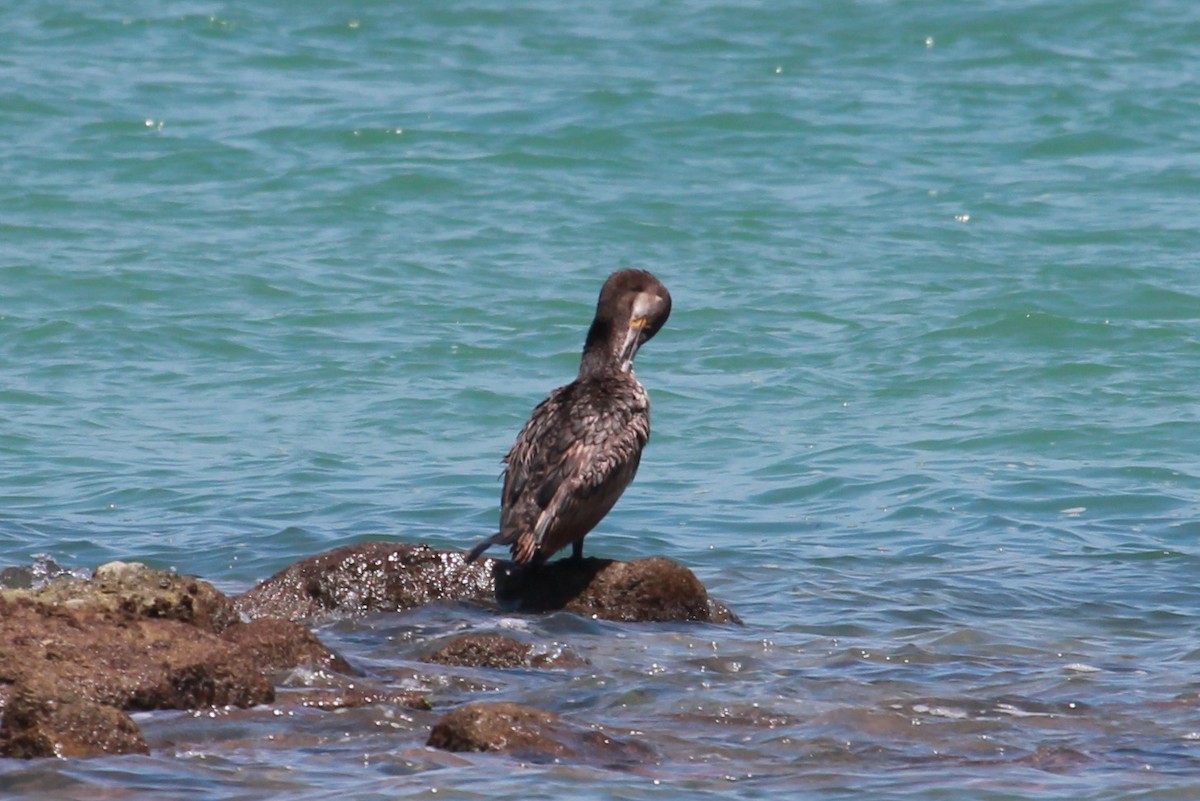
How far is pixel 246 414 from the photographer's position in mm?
12562

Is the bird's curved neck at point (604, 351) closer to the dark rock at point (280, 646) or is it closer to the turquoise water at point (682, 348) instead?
the turquoise water at point (682, 348)

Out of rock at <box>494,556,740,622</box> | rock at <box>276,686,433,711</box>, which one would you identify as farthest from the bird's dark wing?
rock at <box>276,686,433,711</box>

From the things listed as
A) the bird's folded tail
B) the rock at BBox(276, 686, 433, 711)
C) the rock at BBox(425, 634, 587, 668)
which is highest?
the bird's folded tail

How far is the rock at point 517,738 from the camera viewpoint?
18.5 ft

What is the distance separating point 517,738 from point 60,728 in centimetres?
137

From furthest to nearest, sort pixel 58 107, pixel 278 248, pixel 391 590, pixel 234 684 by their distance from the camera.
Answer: pixel 58 107, pixel 278 248, pixel 391 590, pixel 234 684

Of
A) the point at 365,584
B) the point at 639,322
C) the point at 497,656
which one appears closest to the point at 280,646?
the point at 497,656

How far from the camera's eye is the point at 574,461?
7.86 metres

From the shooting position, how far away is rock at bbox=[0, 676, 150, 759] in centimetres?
542

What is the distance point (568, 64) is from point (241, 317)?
8598mm

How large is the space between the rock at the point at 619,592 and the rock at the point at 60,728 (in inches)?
100

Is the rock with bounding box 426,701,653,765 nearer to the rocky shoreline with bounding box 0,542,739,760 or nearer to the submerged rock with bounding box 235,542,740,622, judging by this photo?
the rocky shoreline with bounding box 0,542,739,760

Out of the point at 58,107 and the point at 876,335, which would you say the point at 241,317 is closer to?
the point at 876,335

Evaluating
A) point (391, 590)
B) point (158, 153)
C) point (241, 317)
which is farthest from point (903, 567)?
point (158, 153)
